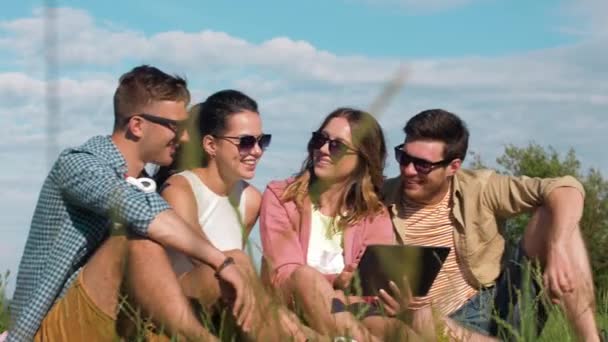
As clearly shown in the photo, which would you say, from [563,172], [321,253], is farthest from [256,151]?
[563,172]

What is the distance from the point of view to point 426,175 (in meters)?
4.67

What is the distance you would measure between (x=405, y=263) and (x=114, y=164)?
8.03 feet

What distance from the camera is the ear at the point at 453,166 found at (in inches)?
188

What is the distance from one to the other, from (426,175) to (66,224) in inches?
72.7

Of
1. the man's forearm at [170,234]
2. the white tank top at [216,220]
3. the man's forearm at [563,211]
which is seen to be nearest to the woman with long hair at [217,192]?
the white tank top at [216,220]

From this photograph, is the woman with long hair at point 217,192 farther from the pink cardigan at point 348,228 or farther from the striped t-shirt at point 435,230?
the striped t-shirt at point 435,230

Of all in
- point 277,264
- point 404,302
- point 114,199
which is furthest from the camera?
point 277,264

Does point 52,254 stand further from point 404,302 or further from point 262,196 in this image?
point 404,302

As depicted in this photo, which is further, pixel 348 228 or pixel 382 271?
pixel 348 228

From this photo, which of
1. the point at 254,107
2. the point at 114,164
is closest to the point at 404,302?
the point at 114,164

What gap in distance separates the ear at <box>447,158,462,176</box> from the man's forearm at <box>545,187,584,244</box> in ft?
1.62

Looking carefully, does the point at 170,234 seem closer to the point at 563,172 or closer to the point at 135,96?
the point at 135,96

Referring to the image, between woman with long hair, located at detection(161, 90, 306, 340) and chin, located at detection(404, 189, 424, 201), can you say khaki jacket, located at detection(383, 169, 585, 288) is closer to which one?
chin, located at detection(404, 189, 424, 201)

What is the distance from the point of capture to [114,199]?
3.59ft
